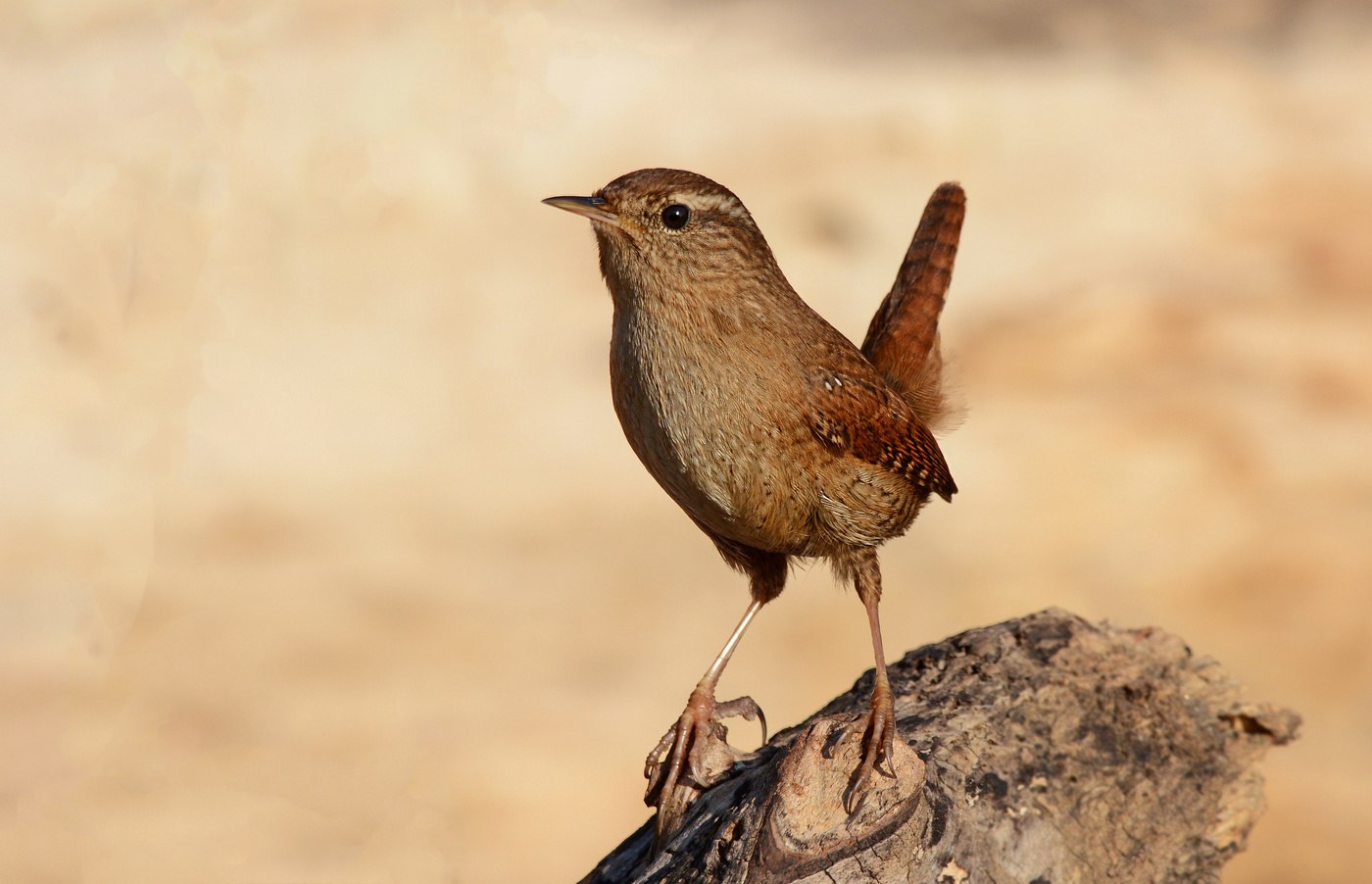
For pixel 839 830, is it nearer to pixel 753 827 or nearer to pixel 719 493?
pixel 753 827

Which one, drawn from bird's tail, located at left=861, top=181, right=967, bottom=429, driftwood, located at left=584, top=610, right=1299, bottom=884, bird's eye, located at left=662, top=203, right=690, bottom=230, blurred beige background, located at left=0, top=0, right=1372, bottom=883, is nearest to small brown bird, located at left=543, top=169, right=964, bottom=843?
bird's eye, located at left=662, top=203, right=690, bottom=230

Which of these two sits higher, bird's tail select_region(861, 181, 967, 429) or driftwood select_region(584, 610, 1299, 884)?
bird's tail select_region(861, 181, 967, 429)

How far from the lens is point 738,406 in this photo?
332 centimetres

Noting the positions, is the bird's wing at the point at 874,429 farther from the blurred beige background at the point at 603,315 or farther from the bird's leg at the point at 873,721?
the blurred beige background at the point at 603,315

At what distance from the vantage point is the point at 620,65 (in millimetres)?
8242

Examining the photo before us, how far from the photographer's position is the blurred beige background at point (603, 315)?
7.26m

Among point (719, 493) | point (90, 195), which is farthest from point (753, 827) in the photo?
point (90, 195)

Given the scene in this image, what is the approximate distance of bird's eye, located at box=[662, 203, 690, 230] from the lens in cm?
342

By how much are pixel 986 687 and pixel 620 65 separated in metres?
5.34

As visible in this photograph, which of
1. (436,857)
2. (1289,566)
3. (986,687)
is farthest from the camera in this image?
(1289,566)

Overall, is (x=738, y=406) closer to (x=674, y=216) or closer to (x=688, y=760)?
(x=674, y=216)

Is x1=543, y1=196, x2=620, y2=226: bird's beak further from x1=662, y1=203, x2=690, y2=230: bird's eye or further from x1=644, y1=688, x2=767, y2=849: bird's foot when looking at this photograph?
x1=644, y1=688, x2=767, y2=849: bird's foot

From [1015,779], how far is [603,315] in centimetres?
516

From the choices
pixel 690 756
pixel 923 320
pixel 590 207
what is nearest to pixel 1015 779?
pixel 690 756
